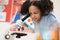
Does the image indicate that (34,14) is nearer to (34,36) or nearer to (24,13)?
(24,13)

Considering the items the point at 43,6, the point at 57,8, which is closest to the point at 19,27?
the point at 43,6

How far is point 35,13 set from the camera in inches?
51.8

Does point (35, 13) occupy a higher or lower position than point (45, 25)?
higher

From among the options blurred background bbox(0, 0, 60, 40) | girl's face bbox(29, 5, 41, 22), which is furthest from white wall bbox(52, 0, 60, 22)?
girl's face bbox(29, 5, 41, 22)

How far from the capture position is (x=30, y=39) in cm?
129

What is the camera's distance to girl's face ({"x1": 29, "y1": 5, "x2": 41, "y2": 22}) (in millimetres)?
1312

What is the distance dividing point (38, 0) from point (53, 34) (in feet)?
1.20

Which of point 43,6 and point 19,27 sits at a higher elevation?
point 43,6

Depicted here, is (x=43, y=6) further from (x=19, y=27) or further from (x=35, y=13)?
(x=19, y=27)

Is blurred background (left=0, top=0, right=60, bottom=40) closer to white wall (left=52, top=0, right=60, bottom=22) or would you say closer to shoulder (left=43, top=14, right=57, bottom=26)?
white wall (left=52, top=0, right=60, bottom=22)

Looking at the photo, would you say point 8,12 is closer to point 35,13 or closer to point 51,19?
point 35,13

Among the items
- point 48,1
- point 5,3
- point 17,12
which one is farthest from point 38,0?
point 5,3

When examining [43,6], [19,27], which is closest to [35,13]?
[43,6]

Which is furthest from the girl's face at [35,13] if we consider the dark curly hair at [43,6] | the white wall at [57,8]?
the white wall at [57,8]
